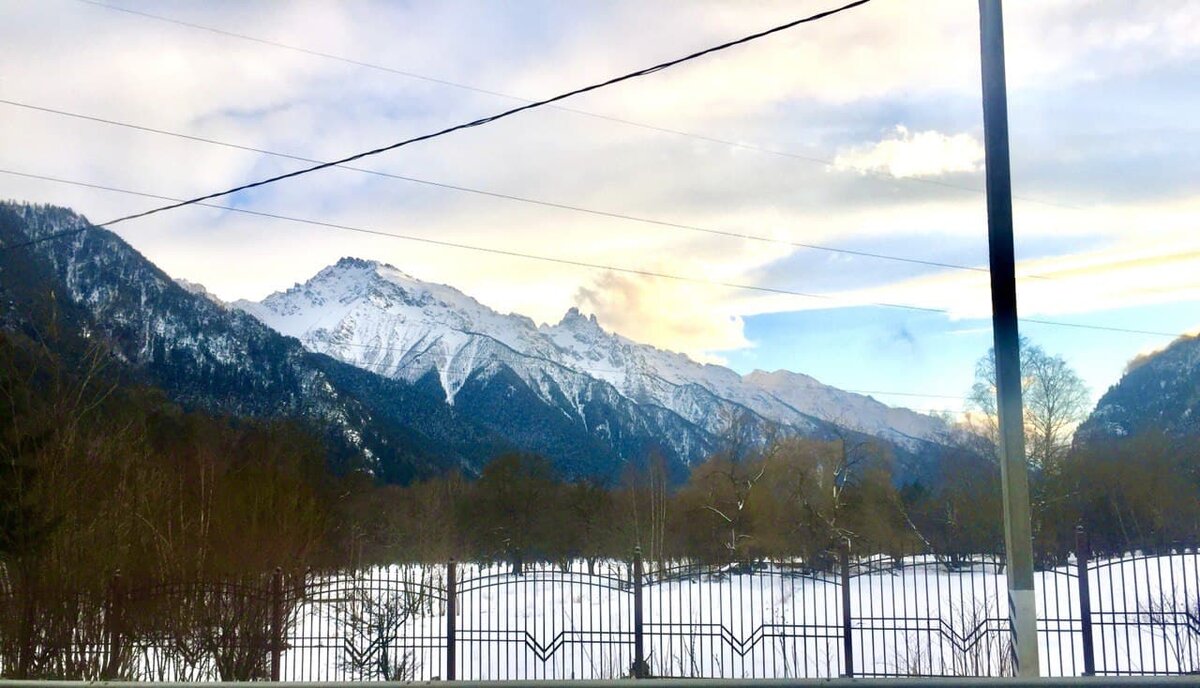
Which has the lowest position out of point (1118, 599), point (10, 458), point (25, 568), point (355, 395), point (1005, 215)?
point (1118, 599)

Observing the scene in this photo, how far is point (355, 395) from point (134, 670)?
389 feet

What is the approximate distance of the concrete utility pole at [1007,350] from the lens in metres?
7.65

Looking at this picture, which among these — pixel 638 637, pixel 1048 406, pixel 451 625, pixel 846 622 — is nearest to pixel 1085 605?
pixel 846 622

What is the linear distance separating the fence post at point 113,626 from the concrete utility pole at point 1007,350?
1063 cm

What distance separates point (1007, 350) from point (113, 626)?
443 inches

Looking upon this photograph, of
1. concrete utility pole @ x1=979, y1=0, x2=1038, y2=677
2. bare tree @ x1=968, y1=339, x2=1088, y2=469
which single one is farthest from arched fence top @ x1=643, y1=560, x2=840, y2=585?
bare tree @ x1=968, y1=339, x2=1088, y2=469

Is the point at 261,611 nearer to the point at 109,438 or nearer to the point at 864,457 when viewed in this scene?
the point at 109,438

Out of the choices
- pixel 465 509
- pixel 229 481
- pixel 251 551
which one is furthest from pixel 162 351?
pixel 251 551

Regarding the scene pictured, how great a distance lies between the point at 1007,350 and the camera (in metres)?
8.11

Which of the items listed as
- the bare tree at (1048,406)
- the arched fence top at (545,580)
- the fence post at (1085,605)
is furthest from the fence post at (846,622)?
the bare tree at (1048,406)

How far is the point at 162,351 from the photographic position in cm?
11125

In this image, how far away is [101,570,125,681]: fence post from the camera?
40.5 feet

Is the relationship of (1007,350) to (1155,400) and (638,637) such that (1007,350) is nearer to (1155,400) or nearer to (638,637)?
(638,637)

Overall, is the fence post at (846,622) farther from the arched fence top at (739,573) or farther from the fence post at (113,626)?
the fence post at (113,626)
